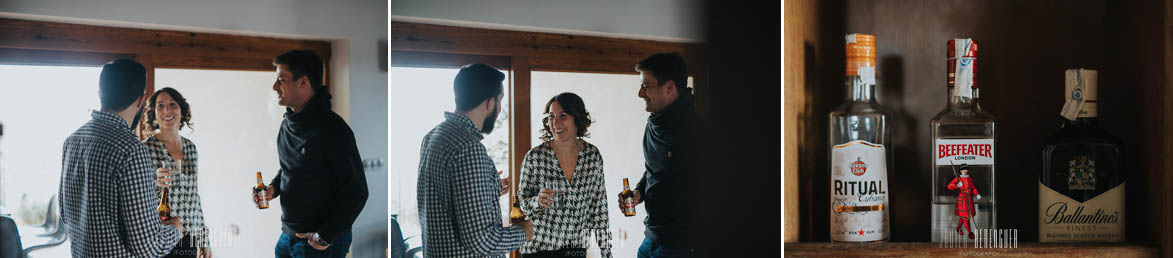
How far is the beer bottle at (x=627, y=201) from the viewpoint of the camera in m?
0.94

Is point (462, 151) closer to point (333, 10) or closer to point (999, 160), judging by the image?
point (333, 10)

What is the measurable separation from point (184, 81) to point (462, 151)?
361 mm

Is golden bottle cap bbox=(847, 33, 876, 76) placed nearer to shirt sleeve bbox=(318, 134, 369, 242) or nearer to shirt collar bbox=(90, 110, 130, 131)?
shirt sleeve bbox=(318, 134, 369, 242)

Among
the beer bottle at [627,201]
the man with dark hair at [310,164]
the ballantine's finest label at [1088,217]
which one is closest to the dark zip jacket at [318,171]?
the man with dark hair at [310,164]

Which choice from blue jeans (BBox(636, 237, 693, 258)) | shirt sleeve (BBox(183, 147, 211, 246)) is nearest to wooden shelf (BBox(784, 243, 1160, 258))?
blue jeans (BBox(636, 237, 693, 258))

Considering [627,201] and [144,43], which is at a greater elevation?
[144,43]

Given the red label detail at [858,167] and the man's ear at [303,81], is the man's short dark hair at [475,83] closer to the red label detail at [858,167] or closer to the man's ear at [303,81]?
the man's ear at [303,81]

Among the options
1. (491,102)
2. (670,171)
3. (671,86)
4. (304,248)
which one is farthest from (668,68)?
(304,248)

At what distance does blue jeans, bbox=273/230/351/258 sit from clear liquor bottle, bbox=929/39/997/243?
2.56 feet

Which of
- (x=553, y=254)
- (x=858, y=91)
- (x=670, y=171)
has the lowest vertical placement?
(x=553, y=254)

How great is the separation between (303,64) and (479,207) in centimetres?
29

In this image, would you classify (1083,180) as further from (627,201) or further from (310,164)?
(310,164)

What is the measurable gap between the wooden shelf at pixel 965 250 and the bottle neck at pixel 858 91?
190mm

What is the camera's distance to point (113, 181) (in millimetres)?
920
